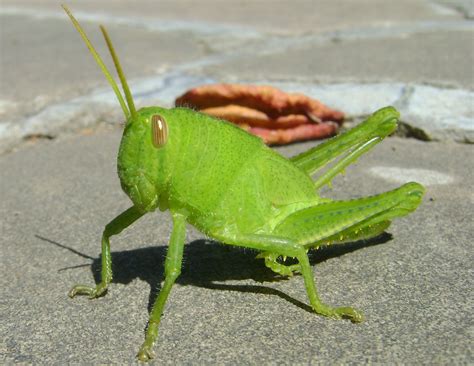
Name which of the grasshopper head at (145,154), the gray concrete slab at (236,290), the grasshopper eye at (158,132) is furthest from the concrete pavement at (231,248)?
the grasshopper eye at (158,132)

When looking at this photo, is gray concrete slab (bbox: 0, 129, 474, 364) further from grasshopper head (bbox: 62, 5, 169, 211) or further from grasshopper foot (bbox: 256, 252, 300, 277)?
grasshopper head (bbox: 62, 5, 169, 211)

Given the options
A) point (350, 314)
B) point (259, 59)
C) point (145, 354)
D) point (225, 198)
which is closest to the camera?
point (145, 354)

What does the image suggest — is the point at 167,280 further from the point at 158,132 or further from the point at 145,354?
the point at 158,132

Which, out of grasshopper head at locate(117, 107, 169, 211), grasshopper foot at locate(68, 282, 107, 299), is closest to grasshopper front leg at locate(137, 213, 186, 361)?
grasshopper head at locate(117, 107, 169, 211)

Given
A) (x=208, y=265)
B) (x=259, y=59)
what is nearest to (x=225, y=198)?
(x=208, y=265)

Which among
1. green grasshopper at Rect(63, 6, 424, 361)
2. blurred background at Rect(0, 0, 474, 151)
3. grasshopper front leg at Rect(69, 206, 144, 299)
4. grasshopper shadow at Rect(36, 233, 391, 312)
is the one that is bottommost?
blurred background at Rect(0, 0, 474, 151)

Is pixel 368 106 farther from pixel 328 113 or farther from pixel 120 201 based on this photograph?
pixel 120 201

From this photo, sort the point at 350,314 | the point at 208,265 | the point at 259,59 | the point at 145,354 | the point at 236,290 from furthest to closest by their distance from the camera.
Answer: the point at 259,59, the point at 208,265, the point at 236,290, the point at 350,314, the point at 145,354
